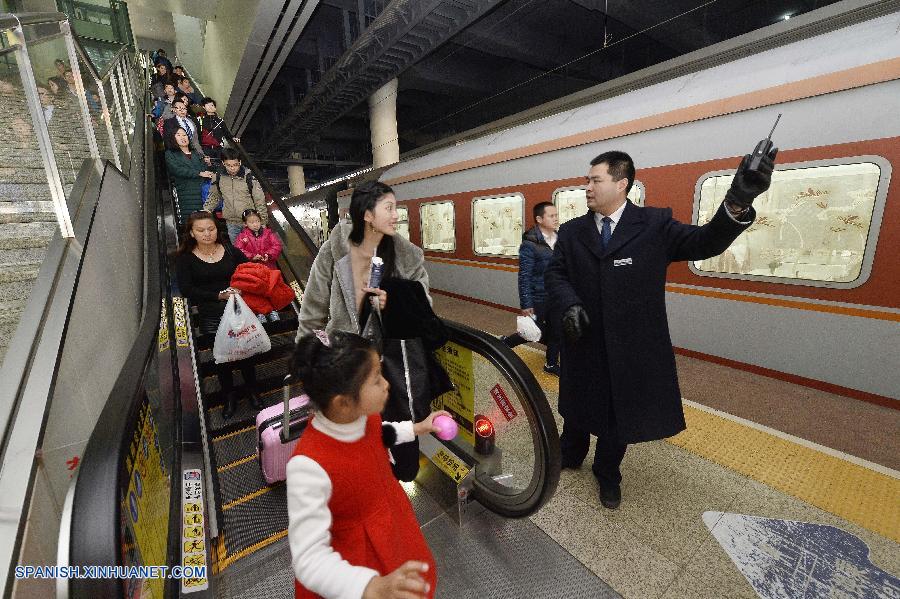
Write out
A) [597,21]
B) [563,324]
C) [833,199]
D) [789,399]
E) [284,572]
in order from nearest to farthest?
[284,572]
[563,324]
[833,199]
[789,399]
[597,21]

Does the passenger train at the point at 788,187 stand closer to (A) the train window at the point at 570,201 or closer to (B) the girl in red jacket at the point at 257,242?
(A) the train window at the point at 570,201

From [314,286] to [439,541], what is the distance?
4.93 ft

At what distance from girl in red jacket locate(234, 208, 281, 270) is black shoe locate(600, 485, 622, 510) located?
12.1 feet

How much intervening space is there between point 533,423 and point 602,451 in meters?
0.68

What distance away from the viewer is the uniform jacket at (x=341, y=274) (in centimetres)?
212

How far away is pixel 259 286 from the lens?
334 cm

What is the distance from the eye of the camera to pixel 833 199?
329cm

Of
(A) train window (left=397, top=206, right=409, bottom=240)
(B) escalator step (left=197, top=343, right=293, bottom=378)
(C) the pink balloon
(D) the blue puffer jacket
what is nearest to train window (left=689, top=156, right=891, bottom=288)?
(D) the blue puffer jacket

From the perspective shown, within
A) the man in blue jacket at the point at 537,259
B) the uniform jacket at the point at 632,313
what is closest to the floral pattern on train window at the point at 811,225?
the man in blue jacket at the point at 537,259

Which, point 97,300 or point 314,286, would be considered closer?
point 314,286

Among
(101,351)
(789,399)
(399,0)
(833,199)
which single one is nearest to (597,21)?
(399,0)

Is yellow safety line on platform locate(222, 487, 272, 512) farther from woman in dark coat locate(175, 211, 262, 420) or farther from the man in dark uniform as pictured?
the man in dark uniform

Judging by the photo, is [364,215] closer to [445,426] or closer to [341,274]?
[341,274]

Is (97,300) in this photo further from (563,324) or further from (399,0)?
(399,0)
